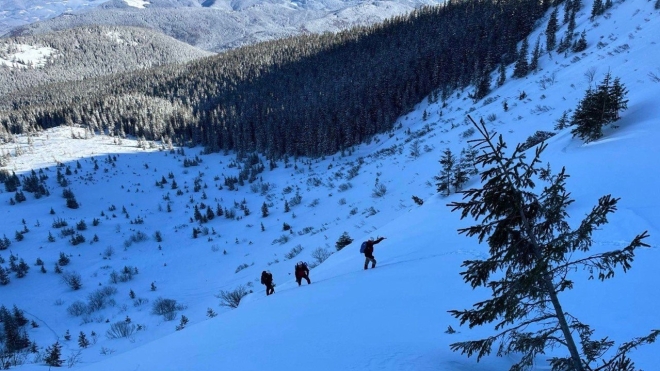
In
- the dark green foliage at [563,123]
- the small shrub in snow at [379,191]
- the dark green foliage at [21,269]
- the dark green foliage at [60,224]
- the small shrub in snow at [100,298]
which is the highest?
the dark green foliage at [563,123]

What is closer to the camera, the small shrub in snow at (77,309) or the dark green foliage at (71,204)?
the small shrub in snow at (77,309)

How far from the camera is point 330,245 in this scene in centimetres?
1955

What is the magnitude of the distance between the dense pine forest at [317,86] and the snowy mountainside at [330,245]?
7.55 metres

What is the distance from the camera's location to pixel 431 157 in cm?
2747

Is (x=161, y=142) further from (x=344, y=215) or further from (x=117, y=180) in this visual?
(x=344, y=215)

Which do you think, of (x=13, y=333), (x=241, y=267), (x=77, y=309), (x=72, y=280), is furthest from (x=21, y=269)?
(x=241, y=267)

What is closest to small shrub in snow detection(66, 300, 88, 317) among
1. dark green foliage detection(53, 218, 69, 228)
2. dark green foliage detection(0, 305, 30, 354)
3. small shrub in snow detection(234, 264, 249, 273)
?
dark green foliage detection(0, 305, 30, 354)

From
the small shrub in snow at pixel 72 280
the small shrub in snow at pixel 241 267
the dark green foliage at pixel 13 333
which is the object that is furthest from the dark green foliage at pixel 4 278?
the small shrub in snow at pixel 241 267

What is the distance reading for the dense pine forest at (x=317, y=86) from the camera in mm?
59438

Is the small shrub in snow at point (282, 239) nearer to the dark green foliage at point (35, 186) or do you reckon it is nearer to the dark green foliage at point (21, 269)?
the dark green foliage at point (21, 269)

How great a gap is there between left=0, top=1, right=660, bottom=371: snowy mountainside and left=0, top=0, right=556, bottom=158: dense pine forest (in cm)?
755

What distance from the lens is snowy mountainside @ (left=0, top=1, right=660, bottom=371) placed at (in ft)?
20.0

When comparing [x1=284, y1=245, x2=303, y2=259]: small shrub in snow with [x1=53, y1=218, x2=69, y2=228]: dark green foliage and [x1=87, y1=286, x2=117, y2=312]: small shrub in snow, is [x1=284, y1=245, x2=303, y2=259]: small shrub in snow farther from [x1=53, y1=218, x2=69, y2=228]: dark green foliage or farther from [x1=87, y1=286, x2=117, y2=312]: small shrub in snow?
[x1=53, y1=218, x2=69, y2=228]: dark green foliage

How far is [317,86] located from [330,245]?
71.4m
